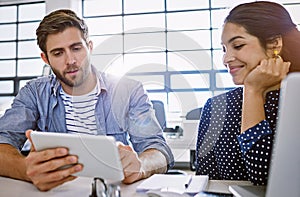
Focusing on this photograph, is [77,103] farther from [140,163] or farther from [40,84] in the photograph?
[140,163]

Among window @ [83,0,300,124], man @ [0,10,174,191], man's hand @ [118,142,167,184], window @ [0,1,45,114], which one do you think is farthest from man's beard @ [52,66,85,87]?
window @ [0,1,45,114]

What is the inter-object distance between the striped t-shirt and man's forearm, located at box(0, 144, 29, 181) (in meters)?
0.19

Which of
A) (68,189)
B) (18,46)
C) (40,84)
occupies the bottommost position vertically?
(68,189)

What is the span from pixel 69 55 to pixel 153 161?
0.39 metres

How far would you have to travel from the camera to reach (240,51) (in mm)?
882

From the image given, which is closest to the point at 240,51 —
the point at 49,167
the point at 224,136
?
the point at 224,136

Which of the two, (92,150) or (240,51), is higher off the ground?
(240,51)

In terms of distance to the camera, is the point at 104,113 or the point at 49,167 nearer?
the point at 49,167

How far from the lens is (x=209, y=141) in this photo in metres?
0.99

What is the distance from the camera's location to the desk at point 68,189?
1.98 ft

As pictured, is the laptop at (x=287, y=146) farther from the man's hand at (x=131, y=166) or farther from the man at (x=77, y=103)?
the man at (x=77, y=103)

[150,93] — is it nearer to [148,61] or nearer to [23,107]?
[148,61]

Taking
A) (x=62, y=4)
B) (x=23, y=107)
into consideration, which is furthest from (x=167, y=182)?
(x=62, y=4)

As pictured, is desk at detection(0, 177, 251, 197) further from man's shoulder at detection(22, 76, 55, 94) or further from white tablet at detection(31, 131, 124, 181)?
man's shoulder at detection(22, 76, 55, 94)
